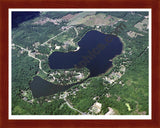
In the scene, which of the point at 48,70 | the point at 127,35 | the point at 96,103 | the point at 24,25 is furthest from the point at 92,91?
the point at 24,25

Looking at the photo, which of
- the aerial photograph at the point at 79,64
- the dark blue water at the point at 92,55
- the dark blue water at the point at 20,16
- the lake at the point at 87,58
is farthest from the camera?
the dark blue water at the point at 20,16

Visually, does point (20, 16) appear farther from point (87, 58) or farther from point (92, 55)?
point (92, 55)

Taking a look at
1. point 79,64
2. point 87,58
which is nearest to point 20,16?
point 87,58

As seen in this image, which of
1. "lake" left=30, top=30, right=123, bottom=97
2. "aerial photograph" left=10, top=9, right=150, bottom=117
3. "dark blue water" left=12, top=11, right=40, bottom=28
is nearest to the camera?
"aerial photograph" left=10, top=9, right=150, bottom=117

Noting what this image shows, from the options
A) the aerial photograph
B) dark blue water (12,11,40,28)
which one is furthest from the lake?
dark blue water (12,11,40,28)

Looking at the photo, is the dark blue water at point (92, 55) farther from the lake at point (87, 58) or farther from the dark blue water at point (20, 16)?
the dark blue water at point (20, 16)

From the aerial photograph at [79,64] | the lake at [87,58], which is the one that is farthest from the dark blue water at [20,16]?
the lake at [87,58]

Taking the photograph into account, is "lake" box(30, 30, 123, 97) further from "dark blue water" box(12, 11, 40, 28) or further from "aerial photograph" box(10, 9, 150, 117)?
"dark blue water" box(12, 11, 40, 28)

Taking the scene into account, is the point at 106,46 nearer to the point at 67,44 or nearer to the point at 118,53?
the point at 118,53
